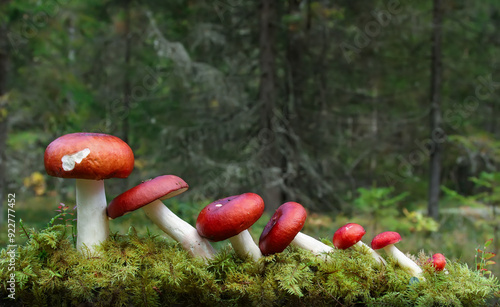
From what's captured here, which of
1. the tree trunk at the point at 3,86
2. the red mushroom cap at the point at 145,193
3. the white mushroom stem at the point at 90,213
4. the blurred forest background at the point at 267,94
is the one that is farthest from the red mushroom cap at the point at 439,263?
the tree trunk at the point at 3,86

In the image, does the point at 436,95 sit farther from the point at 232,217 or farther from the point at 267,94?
the point at 232,217

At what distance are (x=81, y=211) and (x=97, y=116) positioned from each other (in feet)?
26.7

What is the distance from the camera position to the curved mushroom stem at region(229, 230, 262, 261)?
1.79 metres

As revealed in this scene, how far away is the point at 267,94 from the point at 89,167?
5807 mm

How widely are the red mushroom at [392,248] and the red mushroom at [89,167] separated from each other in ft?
4.50

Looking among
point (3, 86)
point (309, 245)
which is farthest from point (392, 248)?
point (3, 86)

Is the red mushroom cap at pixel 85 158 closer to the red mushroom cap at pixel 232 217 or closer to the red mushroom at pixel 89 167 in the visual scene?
the red mushroom at pixel 89 167

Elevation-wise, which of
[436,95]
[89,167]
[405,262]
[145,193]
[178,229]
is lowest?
[436,95]

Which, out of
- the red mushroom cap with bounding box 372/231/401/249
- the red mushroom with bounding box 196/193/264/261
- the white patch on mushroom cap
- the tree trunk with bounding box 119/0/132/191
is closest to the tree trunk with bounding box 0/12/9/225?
the tree trunk with bounding box 119/0/132/191

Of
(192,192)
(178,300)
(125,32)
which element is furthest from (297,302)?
(125,32)

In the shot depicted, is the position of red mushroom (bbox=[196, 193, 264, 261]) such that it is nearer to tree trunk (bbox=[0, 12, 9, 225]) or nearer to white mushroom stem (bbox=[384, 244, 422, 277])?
white mushroom stem (bbox=[384, 244, 422, 277])

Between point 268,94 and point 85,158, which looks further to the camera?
point 268,94

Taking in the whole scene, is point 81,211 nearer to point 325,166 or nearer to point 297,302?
point 297,302

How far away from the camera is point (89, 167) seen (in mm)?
1584
